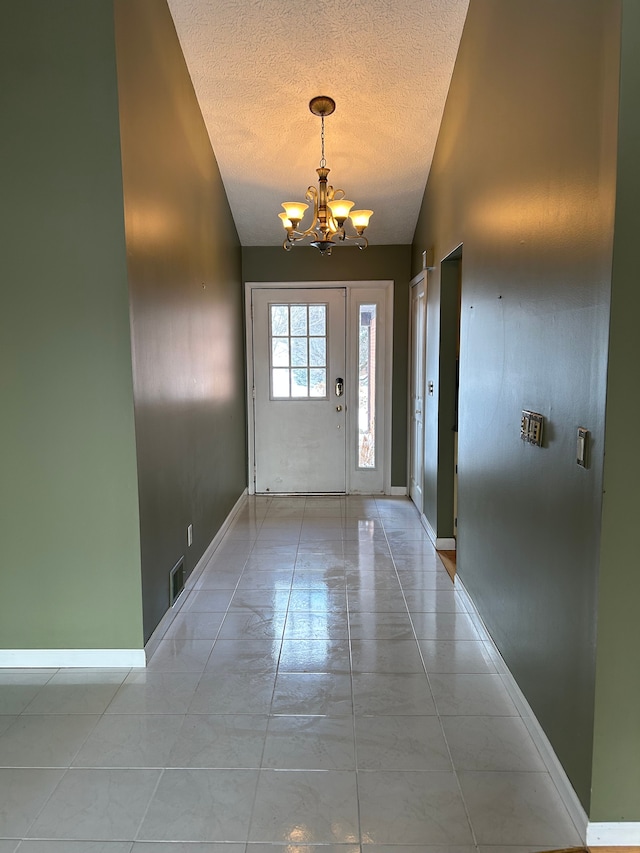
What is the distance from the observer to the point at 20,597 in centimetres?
244

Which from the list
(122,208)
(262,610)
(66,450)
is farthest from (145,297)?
(262,610)

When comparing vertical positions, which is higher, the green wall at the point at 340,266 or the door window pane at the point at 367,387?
the green wall at the point at 340,266

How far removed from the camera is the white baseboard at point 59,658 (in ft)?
8.06

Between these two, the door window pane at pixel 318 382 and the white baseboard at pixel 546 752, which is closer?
the white baseboard at pixel 546 752

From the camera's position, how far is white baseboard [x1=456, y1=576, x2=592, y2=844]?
5.19 ft

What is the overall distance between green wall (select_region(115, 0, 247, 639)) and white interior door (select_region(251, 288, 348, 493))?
43.1 inches

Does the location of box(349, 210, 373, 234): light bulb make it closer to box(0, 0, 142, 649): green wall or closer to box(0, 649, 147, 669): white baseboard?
box(0, 0, 142, 649): green wall

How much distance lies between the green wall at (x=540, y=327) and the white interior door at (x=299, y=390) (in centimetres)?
242

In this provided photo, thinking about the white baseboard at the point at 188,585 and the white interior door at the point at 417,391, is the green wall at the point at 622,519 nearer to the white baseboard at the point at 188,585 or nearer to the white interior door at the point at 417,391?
the white baseboard at the point at 188,585

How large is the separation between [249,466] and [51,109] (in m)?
3.79

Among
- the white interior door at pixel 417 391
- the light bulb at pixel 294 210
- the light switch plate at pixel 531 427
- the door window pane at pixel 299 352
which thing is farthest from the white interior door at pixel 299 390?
the light switch plate at pixel 531 427

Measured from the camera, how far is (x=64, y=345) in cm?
231

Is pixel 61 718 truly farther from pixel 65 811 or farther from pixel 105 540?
pixel 105 540

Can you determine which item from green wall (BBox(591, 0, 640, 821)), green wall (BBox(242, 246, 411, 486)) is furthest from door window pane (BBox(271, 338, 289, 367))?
green wall (BBox(591, 0, 640, 821))
